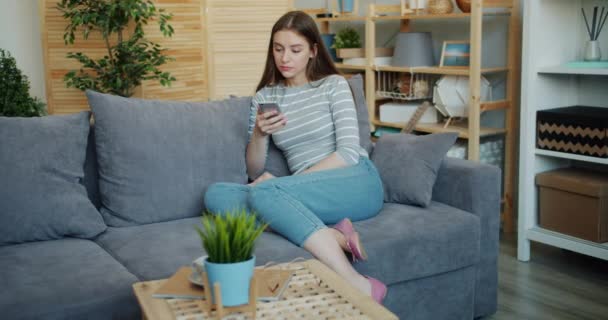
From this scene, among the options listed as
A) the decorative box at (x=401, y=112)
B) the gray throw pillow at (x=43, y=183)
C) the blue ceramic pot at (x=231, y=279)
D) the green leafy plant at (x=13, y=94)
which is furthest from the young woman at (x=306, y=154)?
the green leafy plant at (x=13, y=94)

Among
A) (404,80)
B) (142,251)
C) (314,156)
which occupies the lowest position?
(142,251)

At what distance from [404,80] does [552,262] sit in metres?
1.35

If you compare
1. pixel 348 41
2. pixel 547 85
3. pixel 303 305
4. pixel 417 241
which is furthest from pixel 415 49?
pixel 303 305

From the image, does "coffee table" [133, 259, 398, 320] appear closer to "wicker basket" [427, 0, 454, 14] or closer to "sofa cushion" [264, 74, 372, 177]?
"sofa cushion" [264, 74, 372, 177]

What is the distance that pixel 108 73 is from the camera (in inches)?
164

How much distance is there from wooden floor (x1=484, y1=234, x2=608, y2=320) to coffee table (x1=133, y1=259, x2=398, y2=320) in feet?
4.03

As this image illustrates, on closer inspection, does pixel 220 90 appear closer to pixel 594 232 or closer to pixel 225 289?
pixel 594 232

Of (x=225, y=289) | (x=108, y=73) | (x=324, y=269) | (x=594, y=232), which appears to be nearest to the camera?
(x=225, y=289)

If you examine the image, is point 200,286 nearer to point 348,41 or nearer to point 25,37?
point 348,41

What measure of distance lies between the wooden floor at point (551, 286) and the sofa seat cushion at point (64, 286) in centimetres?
139

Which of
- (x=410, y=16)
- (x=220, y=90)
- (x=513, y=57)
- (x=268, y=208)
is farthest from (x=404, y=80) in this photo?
(x=268, y=208)

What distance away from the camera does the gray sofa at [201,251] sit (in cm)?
172

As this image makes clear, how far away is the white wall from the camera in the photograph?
15.4ft

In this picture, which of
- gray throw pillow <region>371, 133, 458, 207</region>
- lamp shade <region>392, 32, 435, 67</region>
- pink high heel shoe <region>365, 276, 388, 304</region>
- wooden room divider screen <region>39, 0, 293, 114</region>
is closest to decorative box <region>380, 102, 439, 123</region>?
lamp shade <region>392, 32, 435, 67</region>
